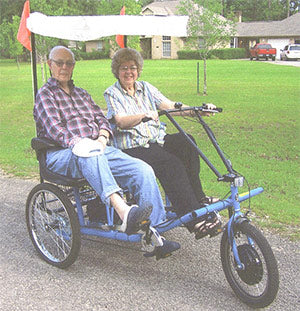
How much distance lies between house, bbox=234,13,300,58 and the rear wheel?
55.6 metres

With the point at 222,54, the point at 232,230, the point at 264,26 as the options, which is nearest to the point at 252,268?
the point at 232,230

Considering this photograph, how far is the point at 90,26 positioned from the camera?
4211mm

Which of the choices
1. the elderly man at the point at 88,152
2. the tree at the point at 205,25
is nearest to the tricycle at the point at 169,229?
the elderly man at the point at 88,152

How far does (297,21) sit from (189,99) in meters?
48.1

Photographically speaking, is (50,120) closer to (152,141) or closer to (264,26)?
(152,141)

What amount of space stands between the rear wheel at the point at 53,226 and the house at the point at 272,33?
55.6 m

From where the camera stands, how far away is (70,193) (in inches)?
169

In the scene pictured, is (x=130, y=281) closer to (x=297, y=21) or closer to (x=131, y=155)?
(x=131, y=155)

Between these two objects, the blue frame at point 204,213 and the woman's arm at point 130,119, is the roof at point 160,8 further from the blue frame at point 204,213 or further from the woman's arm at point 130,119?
the blue frame at point 204,213

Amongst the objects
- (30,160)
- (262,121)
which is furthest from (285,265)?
(262,121)

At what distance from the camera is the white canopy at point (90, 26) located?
418 cm

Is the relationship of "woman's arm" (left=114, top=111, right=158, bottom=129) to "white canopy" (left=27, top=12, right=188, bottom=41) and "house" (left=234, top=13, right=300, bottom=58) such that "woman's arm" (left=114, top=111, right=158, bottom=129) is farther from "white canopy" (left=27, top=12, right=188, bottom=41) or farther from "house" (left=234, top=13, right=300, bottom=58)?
"house" (left=234, top=13, right=300, bottom=58)

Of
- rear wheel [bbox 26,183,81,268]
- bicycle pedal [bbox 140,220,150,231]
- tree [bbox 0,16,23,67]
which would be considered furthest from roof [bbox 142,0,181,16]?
bicycle pedal [bbox 140,220,150,231]

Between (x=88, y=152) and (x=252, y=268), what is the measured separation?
1.49 m
